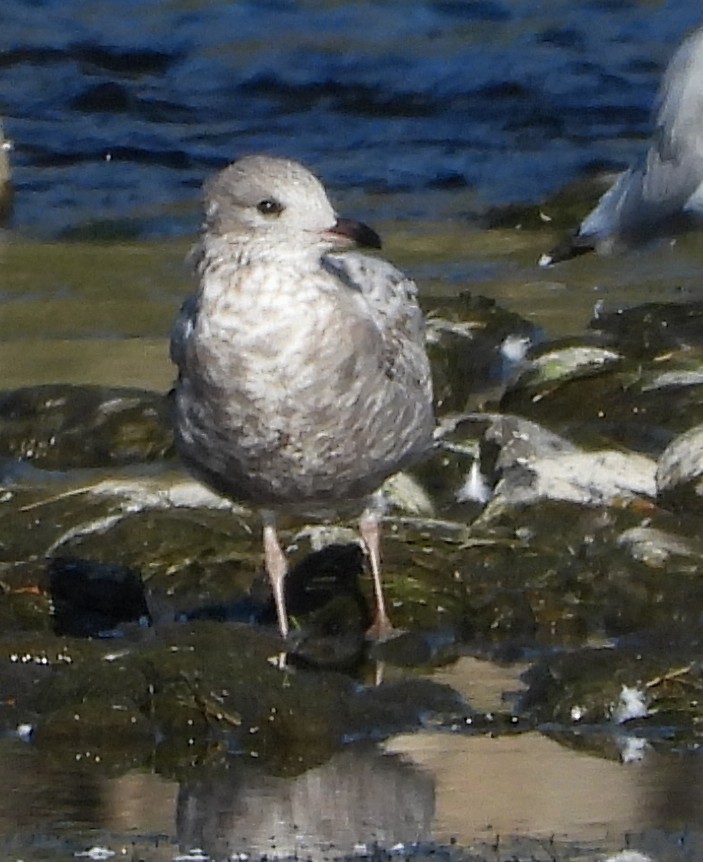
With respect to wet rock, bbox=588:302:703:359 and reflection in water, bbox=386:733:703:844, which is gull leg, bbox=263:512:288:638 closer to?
reflection in water, bbox=386:733:703:844

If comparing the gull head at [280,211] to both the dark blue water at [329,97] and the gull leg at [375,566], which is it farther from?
the dark blue water at [329,97]

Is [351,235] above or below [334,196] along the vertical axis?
above

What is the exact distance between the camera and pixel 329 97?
1568 cm

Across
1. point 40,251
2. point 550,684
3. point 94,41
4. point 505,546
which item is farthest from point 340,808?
point 94,41

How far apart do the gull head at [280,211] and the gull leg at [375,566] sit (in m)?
0.80

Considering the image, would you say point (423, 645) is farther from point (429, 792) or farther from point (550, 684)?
point (429, 792)

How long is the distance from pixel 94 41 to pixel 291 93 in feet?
6.16

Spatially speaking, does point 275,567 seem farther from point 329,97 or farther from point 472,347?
point 329,97

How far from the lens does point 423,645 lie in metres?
5.93

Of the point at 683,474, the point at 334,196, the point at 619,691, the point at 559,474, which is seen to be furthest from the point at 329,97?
the point at 619,691

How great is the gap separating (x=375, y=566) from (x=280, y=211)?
3.13ft

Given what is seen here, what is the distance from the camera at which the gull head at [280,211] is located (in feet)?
18.5

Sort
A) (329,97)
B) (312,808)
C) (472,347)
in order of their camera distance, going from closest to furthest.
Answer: (312,808)
(472,347)
(329,97)

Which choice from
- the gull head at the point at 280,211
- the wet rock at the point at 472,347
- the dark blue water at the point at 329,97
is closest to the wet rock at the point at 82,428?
the wet rock at the point at 472,347
